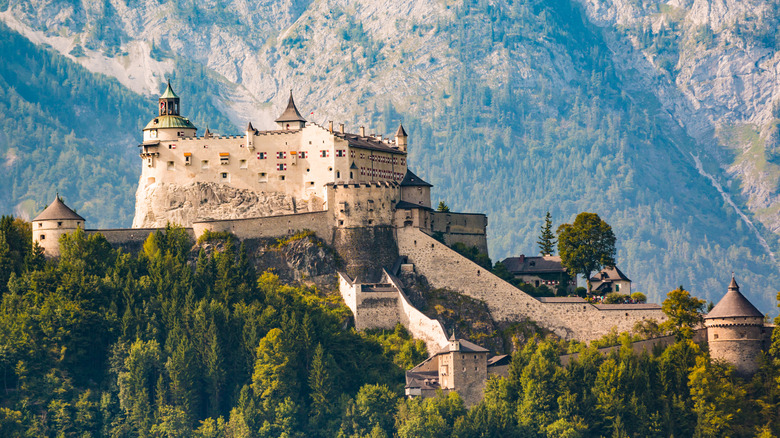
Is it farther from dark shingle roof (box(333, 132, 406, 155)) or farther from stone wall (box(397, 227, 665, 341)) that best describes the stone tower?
dark shingle roof (box(333, 132, 406, 155))

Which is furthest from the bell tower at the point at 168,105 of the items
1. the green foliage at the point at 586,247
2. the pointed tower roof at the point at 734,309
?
the pointed tower roof at the point at 734,309

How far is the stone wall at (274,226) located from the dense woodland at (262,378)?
267 inches

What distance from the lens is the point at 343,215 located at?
120 meters

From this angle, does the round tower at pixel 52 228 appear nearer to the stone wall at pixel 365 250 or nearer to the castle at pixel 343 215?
the castle at pixel 343 215

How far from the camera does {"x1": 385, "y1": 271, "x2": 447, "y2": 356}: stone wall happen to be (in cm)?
11244

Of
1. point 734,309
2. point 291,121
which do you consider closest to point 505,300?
point 734,309

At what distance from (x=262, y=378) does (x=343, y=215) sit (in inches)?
686

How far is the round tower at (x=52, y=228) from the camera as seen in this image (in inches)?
4562

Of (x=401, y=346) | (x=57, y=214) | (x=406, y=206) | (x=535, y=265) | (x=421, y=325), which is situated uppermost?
(x=406, y=206)

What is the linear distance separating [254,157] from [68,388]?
28.0 m

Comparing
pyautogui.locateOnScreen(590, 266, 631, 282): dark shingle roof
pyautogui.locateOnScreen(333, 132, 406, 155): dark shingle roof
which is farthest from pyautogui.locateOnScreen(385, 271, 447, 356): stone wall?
pyautogui.locateOnScreen(590, 266, 631, 282): dark shingle roof

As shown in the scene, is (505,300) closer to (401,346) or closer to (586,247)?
(401,346)

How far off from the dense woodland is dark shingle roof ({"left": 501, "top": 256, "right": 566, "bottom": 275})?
13.7 metres

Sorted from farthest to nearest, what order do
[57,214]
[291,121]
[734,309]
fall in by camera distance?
[291,121], [57,214], [734,309]
